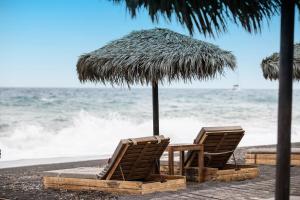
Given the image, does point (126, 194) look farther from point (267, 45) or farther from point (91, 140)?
point (267, 45)

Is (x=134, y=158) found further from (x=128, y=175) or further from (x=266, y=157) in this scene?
(x=266, y=157)

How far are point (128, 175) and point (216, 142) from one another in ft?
4.25

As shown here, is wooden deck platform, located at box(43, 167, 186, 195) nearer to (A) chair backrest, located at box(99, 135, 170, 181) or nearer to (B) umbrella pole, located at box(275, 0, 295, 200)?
(A) chair backrest, located at box(99, 135, 170, 181)

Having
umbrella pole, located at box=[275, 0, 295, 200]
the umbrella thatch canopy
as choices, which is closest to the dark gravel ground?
the umbrella thatch canopy

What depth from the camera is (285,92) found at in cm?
287

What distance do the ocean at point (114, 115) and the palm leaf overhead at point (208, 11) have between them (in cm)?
1744

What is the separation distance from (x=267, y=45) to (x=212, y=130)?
114ft

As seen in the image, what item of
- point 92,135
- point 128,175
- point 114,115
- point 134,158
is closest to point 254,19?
point 134,158

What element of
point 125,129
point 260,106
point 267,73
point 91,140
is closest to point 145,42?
point 267,73

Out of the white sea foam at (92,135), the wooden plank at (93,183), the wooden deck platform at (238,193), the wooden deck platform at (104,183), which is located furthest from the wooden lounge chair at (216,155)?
the white sea foam at (92,135)

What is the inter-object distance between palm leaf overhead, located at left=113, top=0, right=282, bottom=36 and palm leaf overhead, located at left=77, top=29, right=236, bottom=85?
3.28m

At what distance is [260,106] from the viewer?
39.1 m

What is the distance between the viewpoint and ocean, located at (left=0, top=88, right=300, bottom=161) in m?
24.5

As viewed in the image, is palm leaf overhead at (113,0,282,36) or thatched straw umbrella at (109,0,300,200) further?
palm leaf overhead at (113,0,282,36)
